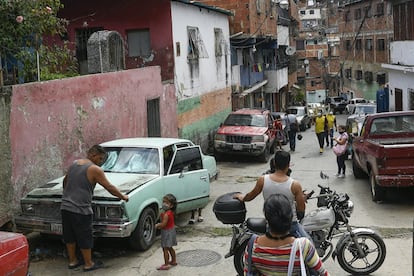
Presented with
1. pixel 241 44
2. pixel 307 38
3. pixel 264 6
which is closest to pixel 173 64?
pixel 241 44

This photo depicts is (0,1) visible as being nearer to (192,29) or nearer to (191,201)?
(191,201)

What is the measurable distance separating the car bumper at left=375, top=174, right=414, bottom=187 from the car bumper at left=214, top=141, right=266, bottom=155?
Result: 8.35m

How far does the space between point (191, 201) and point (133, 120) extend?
470 cm

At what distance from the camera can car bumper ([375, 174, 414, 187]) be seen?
10.9m

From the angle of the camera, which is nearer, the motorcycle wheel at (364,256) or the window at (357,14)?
the motorcycle wheel at (364,256)

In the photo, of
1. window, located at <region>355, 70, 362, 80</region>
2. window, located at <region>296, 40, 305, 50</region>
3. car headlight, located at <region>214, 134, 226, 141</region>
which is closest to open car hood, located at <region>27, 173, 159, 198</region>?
car headlight, located at <region>214, 134, 226, 141</region>

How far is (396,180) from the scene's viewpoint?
1095cm

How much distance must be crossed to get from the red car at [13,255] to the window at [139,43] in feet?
43.5

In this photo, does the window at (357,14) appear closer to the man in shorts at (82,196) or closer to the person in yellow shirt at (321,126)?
the person in yellow shirt at (321,126)

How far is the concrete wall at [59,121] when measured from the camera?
9320 millimetres

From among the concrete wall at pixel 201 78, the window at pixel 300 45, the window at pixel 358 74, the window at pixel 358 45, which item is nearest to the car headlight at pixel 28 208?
the concrete wall at pixel 201 78

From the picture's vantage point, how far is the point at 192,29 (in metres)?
20.0

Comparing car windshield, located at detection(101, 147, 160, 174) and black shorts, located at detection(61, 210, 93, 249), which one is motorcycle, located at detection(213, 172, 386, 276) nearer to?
black shorts, located at detection(61, 210, 93, 249)

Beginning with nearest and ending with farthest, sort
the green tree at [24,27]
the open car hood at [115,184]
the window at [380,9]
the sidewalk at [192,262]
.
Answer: the sidewalk at [192,262] → the open car hood at [115,184] → the green tree at [24,27] → the window at [380,9]
